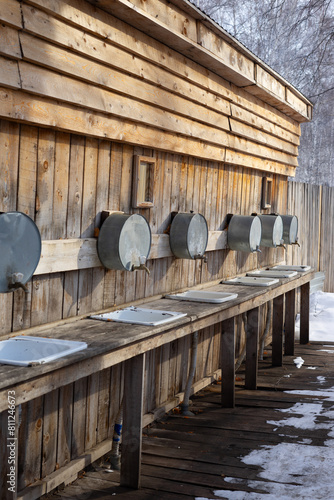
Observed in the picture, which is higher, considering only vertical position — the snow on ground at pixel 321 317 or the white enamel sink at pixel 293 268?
the white enamel sink at pixel 293 268

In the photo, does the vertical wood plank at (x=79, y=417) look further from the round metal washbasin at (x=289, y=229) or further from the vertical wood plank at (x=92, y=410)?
the round metal washbasin at (x=289, y=229)

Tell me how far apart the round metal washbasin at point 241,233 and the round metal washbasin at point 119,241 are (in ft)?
8.08

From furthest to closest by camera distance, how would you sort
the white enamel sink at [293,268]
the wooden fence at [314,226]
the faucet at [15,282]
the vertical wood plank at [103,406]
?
1. the wooden fence at [314,226]
2. the white enamel sink at [293,268]
3. the vertical wood plank at [103,406]
4. the faucet at [15,282]

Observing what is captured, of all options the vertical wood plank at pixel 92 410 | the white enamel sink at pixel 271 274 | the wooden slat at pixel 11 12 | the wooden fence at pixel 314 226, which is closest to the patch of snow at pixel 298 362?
the white enamel sink at pixel 271 274

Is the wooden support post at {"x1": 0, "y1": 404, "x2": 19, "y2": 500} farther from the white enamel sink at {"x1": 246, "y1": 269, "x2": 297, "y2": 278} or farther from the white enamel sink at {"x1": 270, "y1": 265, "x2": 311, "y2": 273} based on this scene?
the white enamel sink at {"x1": 270, "y1": 265, "x2": 311, "y2": 273}

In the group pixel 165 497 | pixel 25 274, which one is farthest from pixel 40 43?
pixel 165 497

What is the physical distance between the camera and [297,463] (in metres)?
4.31

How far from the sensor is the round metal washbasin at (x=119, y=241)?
13.7 feet

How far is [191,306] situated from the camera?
498cm

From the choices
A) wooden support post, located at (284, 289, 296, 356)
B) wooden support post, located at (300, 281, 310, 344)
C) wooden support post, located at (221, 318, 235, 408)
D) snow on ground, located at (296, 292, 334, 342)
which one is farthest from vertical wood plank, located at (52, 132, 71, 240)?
snow on ground, located at (296, 292, 334, 342)

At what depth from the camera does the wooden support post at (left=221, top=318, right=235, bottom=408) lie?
5.64 metres

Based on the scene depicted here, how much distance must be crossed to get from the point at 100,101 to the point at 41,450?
2.18 m

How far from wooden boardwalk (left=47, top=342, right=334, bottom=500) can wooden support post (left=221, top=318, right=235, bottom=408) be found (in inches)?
4.4

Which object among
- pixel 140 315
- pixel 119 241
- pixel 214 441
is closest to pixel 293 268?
pixel 214 441
